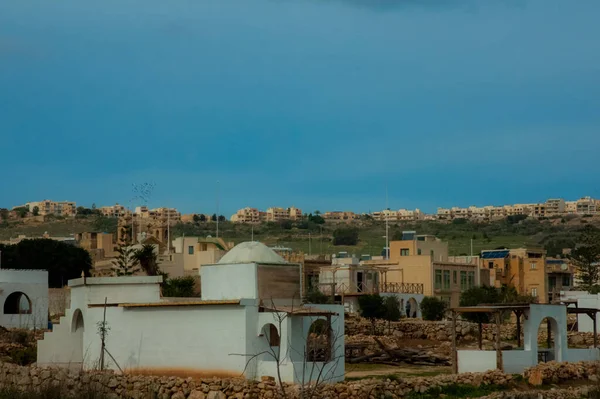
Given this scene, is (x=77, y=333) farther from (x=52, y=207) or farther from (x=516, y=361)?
(x=52, y=207)

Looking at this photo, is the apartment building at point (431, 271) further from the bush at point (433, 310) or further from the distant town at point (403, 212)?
the distant town at point (403, 212)

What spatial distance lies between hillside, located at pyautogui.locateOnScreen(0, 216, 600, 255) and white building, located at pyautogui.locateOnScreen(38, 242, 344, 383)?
69.2m

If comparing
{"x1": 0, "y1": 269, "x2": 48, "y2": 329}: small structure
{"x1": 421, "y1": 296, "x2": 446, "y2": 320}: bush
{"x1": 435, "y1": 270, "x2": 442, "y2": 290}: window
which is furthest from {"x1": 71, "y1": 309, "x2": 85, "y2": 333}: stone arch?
{"x1": 435, "y1": 270, "x2": 442, "y2": 290}: window

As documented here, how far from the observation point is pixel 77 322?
113 ft

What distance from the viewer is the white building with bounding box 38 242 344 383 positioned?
27.8m

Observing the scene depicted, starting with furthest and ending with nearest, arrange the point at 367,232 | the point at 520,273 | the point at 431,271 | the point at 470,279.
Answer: the point at 367,232, the point at 520,273, the point at 470,279, the point at 431,271

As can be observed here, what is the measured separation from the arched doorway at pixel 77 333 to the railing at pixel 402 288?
28.9m

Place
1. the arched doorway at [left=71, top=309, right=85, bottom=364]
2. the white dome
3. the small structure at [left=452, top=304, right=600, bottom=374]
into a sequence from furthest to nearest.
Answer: the arched doorway at [left=71, top=309, right=85, bottom=364]
the small structure at [left=452, top=304, right=600, bottom=374]
the white dome

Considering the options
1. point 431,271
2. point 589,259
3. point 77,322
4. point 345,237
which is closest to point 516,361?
point 77,322

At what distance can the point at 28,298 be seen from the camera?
1769 inches

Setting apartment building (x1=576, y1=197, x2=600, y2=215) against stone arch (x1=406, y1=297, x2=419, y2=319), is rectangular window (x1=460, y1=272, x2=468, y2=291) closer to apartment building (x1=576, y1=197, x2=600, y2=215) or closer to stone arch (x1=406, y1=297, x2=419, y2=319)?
stone arch (x1=406, y1=297, x2=419, y2=319)

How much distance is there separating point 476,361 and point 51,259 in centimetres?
4019

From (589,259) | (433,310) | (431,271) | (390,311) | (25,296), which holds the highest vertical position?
(589,259)

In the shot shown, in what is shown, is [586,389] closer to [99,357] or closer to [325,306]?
[325,306]
